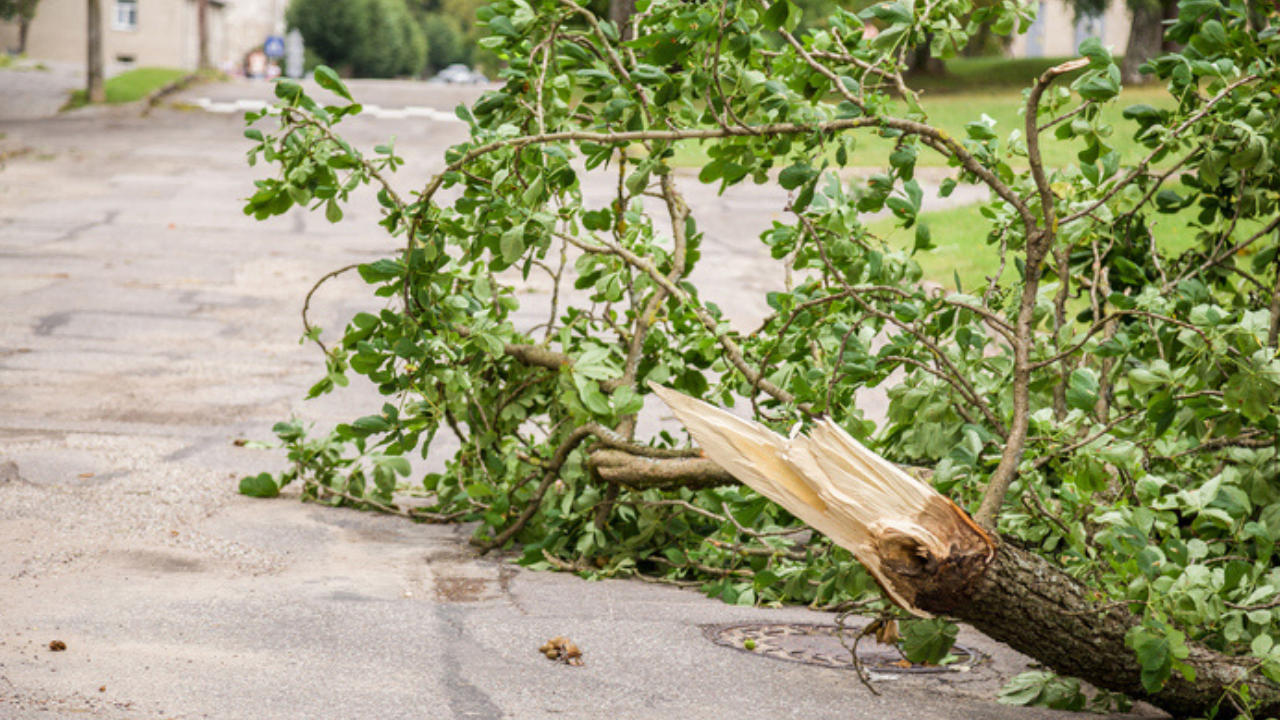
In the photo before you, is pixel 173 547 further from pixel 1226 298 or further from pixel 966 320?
pixel 1226 298

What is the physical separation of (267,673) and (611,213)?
2.45m

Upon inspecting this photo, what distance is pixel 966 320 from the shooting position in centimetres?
470

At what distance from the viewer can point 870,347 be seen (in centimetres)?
436

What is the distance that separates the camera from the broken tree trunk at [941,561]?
362cm

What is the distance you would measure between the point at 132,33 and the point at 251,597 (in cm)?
6475

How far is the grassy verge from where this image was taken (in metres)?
29.0

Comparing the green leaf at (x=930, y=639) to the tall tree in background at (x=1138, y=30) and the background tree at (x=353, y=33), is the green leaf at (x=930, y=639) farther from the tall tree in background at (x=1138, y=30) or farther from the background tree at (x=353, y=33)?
A: the background tree at (x=353, y=33)

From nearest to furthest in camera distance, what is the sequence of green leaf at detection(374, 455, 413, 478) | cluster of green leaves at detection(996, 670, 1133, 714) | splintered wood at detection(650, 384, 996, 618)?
splintered wood at detection(650, 384, 996, 618) < cluster of green leaves at detection(996, 670, 1133, 714) < green leaf at detection(374, 455, 413, 478)

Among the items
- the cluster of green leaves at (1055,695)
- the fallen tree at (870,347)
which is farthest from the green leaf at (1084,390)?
the cluster of green leaves at (1055,695)

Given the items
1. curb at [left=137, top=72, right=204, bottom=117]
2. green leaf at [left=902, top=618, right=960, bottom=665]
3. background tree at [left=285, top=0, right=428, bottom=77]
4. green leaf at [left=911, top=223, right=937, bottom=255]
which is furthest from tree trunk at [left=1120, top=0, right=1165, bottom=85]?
background tree at [left=285, top=0, right=428, bottom=77]

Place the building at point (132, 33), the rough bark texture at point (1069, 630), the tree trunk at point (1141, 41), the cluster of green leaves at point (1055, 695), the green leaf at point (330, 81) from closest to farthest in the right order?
the rough bark texture at point (1069, 630), the cluster of green leaves at point (1055, 695), the green leaf at point (330, 81), the tree trunk at point (1141, 41), the building at point (132, 33)

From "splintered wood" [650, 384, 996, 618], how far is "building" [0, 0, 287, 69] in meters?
52.7

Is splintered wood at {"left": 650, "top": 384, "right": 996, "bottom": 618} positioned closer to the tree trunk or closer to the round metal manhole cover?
the round metal manhole cover

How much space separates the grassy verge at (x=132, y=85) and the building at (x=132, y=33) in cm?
1763
